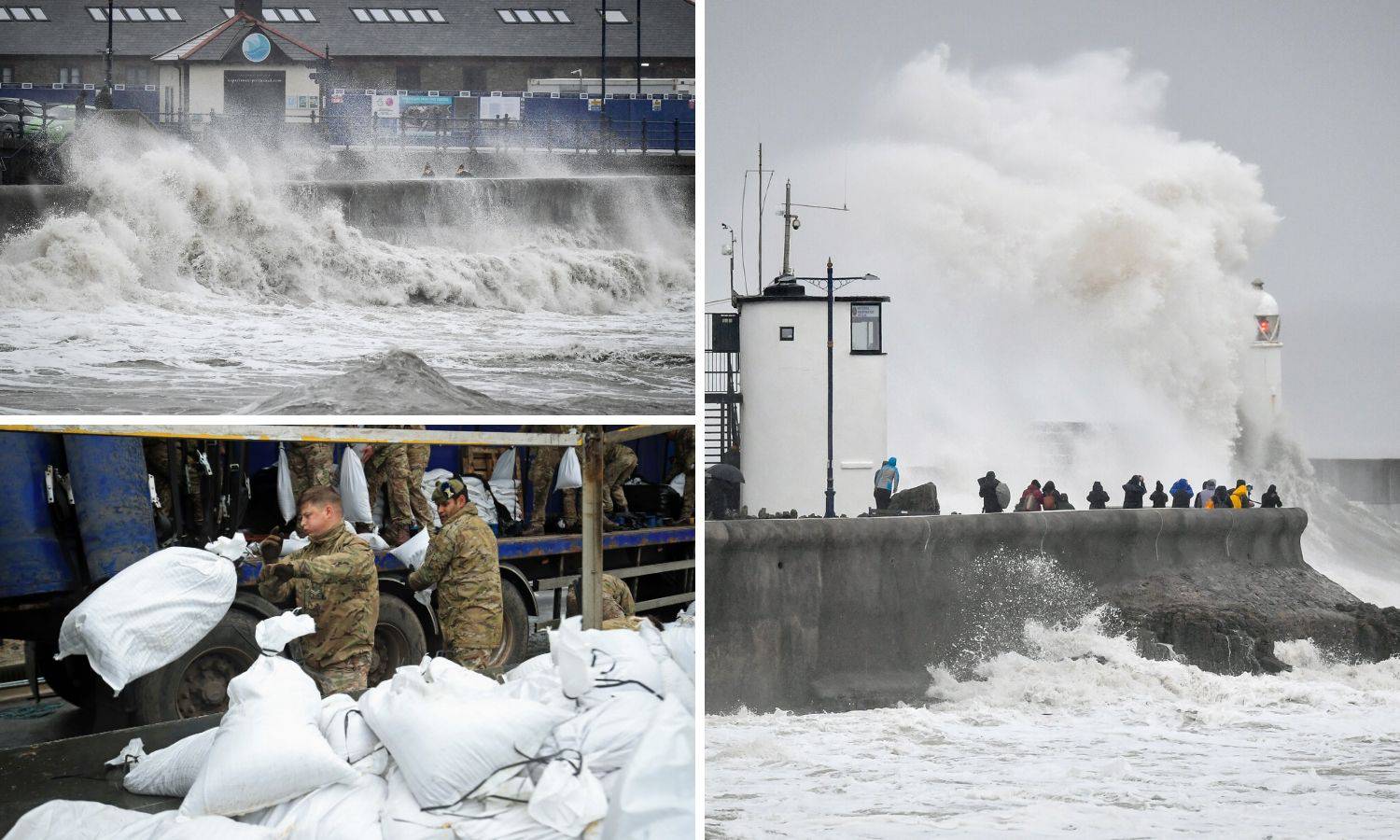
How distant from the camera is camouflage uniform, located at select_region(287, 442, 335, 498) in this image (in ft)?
9.80

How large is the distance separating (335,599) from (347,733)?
334mm

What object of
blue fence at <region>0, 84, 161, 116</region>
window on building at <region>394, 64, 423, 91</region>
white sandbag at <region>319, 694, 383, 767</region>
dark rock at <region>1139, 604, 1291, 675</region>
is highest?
window on building at <region>394, 64, 423, 91</region>

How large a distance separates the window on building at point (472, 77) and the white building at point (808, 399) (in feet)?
22.6

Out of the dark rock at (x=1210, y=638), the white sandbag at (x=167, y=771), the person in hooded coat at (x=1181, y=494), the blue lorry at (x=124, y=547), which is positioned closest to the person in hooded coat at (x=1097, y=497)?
the person in hooded coat at (x=1181, y=494)

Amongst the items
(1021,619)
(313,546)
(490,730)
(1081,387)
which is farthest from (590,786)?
(1081,387)

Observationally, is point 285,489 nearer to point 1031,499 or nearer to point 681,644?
point 681,644

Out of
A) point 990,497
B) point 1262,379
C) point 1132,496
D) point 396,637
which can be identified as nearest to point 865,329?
point 990,497

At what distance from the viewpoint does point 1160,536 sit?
35.6 feet

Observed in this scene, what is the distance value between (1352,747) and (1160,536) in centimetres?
223

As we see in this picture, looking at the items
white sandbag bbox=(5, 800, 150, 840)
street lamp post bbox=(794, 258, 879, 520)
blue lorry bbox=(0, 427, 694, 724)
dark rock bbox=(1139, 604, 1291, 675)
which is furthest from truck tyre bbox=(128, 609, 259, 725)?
dark rock bbox=(1139, 604, 1291, 675)

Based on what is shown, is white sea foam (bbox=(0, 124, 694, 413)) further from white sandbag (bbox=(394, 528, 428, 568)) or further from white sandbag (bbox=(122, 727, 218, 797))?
white sandbag (bbox=(122, 727, 218, 797))

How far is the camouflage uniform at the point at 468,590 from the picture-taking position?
312cm

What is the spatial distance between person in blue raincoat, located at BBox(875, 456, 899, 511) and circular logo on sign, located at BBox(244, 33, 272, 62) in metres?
7.01

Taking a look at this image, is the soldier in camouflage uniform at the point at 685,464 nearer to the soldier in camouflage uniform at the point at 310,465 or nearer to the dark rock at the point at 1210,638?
the soldier in camouflage uniform at the point at 310,465
